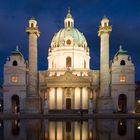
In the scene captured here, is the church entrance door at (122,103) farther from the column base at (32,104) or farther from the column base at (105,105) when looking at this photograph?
the column base at (32,104)

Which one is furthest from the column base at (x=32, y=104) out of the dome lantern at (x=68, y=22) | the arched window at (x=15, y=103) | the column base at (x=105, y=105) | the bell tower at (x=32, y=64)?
the dome lantern at (x=68, y=22)

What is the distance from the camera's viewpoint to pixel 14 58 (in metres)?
77.6

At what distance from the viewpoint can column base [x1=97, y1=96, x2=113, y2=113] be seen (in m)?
72.2

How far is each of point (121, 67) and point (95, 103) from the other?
9.98 meters

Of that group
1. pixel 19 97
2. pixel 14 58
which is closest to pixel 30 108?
pixel 19 97

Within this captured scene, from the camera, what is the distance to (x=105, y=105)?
72375 mm

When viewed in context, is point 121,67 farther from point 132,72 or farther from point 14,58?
point 14,58

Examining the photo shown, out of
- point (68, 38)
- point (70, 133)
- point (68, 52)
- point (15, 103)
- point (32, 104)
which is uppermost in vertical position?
point (68, 38)

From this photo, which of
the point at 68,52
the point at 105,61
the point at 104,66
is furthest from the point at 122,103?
the point at 68,52

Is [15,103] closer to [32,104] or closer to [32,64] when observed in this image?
[32,104]

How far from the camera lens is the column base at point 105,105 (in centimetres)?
7219

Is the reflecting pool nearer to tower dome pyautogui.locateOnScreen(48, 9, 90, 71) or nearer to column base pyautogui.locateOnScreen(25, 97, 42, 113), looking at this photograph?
column base pyautogui.locateOnScreen(25, 97, 42, 113)

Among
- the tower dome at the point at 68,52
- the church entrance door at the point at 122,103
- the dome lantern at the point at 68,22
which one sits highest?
the dome lantern at the point at 68,22

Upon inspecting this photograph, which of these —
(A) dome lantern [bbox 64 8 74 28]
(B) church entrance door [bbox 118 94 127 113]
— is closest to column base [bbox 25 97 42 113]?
(B) church entrance door [bbox 118 94 127 113]
